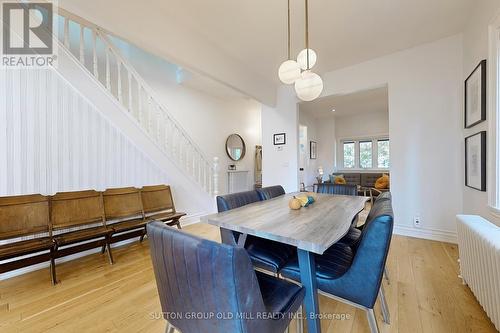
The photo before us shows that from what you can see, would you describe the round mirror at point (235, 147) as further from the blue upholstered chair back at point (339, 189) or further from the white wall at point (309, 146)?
the blue upholstered chair back at point (339, 189)

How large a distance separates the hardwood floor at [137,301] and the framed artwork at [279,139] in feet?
8.73

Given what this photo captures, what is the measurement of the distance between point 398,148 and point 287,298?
3.08 m

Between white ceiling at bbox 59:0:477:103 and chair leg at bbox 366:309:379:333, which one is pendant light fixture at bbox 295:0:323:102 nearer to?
white ceiling at bbox 59:0:477:103

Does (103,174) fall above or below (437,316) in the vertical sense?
above

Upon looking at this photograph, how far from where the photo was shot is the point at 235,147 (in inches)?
226

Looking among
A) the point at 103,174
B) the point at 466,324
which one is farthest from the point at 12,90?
the point at 466,324

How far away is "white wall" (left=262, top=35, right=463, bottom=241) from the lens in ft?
9.03

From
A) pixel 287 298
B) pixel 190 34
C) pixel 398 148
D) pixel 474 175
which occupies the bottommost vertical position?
pixel 287 298

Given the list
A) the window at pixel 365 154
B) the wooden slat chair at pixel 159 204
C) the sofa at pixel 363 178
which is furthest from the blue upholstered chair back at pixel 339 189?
the window at pixel 365 154

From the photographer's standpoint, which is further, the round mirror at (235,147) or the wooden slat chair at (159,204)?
the round mirror at (235,147)

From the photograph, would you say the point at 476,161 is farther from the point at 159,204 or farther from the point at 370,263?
the point at 159,204

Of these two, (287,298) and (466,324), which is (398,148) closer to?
Answer: (466,324)

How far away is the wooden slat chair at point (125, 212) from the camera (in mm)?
2618

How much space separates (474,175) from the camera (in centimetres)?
217
